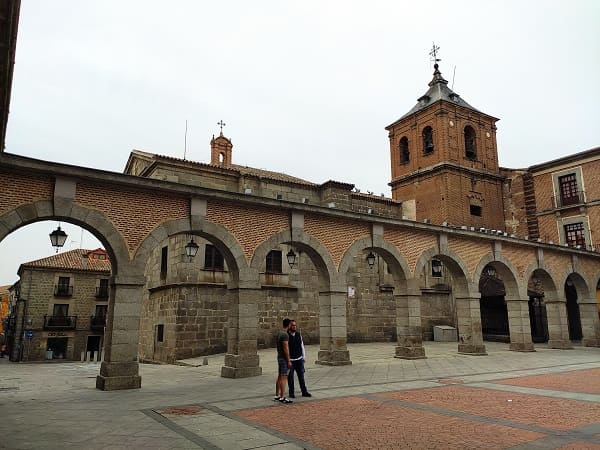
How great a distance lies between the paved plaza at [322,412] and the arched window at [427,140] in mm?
20216

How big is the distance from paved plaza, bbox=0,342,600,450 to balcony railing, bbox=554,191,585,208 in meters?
18.9

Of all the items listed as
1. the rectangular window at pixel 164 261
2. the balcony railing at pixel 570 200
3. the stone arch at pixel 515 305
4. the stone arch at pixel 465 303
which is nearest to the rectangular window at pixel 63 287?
the rectangular window at pixel 164 261

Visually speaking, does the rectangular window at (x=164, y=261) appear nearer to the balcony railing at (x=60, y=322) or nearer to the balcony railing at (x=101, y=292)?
the balcony railing at (x=101, y=292)

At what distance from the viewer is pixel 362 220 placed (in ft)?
50.2

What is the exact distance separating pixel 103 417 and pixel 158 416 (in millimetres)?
859

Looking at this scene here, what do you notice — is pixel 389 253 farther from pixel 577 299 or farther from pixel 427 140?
pixel 427 140

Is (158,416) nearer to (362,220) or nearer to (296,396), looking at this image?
(296,396)

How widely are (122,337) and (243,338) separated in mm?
3180

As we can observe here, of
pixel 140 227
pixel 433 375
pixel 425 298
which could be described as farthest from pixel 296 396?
pixel 425 298

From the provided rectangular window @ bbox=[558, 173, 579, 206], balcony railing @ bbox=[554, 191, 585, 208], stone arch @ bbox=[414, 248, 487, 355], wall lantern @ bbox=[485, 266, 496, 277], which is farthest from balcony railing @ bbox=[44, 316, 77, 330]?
rectangular window @ bbox=[558, 173, 579, 206]

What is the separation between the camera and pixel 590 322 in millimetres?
22172

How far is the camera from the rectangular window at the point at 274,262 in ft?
71.0

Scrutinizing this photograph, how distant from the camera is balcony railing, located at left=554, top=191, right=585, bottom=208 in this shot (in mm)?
27688

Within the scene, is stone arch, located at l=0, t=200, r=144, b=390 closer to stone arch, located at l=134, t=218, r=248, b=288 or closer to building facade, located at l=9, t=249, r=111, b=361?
stone arch, located at l=134, t=218, r=248, b=288
